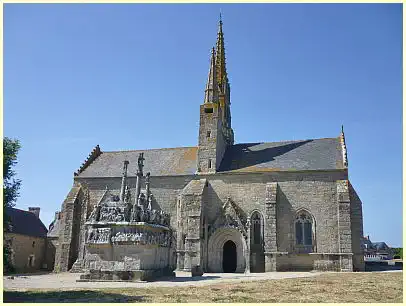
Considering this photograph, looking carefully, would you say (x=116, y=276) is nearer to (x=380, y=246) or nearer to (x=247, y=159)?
(x=247, y=159)

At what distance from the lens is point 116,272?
18.5 metres

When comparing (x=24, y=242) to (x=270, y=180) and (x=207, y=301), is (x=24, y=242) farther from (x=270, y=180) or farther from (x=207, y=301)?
(x=207, y=301)

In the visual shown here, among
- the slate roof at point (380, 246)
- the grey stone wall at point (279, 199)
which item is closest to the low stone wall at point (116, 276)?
the grey stone wall at point (279, 199)

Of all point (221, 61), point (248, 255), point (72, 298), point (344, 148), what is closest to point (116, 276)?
point (72, 298)

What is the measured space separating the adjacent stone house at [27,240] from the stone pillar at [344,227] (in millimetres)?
25711

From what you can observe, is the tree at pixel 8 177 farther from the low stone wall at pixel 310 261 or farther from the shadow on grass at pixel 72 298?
the low stone wall at pixel 310 261

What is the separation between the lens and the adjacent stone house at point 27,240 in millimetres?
33688

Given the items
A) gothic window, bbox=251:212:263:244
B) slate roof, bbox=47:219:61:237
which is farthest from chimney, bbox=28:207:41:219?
gothic window, bbox=251:212:263:244

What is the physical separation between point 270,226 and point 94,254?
1371 centimetres

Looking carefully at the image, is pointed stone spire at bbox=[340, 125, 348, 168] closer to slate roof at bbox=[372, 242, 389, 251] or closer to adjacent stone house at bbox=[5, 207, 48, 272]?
adjacent stone house at bbox=[5, 207, 48, 272]

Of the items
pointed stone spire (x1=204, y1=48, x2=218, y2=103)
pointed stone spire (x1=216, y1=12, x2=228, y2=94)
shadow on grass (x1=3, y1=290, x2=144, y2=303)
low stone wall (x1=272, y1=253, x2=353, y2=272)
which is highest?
pointed stone spire (x1=216, y1=12, x2=228, y2=94)

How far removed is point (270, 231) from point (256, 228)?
1.61 m

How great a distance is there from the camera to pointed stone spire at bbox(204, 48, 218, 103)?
34.9 metres

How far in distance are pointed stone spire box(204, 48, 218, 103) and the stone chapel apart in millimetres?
100
